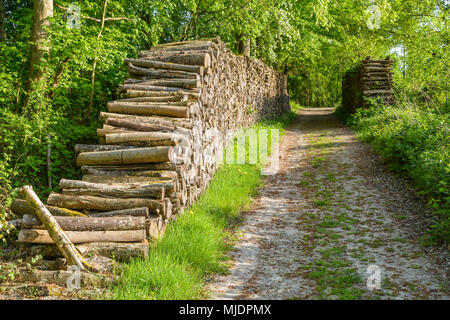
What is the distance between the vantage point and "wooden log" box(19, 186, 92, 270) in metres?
4.12

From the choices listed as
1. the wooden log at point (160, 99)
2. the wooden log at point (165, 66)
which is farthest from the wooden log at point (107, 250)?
the wooden log at point (165, 66)

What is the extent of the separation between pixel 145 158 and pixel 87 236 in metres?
1.53

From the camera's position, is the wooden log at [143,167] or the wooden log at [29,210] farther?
the wooden log at [143,167]

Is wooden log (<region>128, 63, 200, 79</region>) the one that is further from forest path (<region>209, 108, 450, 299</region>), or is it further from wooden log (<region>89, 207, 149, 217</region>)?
wooden log (<region>89, 207, 149, 217</region>)

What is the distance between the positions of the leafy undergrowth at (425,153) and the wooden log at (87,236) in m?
4.10

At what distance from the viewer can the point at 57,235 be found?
426 cm

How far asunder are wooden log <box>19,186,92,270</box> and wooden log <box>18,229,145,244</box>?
6 centimetres

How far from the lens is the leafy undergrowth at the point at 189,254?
3.83 meters

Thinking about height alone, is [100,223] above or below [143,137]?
below

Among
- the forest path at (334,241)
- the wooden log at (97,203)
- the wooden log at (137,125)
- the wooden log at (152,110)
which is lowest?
the forest path at (334,241)

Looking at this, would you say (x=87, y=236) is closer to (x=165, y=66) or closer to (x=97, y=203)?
(x=97, y=203)

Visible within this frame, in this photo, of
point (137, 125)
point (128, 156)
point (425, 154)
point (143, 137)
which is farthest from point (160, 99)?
point (425, 154)

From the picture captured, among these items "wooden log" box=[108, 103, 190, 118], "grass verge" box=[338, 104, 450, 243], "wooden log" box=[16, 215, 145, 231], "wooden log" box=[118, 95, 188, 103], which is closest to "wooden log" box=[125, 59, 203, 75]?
"wooden log" box=[118, 95, 188, 103]

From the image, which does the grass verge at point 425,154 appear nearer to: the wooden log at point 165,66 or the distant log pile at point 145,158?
the distant log pile at point 145,158
